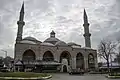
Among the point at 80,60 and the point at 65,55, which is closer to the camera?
the point at 65,55

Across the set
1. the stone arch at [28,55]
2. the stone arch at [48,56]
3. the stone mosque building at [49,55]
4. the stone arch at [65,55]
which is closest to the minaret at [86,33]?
the stone mosque building at [49,55]

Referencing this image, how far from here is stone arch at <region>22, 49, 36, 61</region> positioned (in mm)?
46522

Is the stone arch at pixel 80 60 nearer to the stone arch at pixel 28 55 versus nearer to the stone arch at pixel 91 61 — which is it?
the stone arch at pixel 91 61

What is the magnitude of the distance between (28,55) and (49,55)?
7.32 m

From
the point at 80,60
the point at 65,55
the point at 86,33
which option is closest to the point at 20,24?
the point at 65,55

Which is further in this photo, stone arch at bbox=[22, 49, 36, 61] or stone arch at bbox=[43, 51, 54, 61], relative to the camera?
stone arch at bbox=[43, 51, 54, 61]

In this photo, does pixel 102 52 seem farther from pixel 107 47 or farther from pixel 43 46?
pixel 43 46

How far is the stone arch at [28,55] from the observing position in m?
46.5

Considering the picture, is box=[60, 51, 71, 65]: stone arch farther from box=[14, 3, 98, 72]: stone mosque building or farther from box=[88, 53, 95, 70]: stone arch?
box=[88, 53, 95, 70]: stone arch

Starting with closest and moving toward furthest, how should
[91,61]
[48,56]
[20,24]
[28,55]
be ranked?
[28,55], [20,24], [48,56], [91,61]

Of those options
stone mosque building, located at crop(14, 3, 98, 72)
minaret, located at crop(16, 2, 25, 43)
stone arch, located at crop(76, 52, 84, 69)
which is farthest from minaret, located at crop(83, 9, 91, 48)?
minaret, located at crop(16, 2, 25, 43)

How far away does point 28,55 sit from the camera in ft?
158

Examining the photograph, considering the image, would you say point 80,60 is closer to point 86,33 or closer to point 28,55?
point 86,33

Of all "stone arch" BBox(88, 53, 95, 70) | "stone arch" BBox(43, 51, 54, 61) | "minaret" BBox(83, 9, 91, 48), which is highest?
"minaret" BBox(83, 9, 91, 48)
